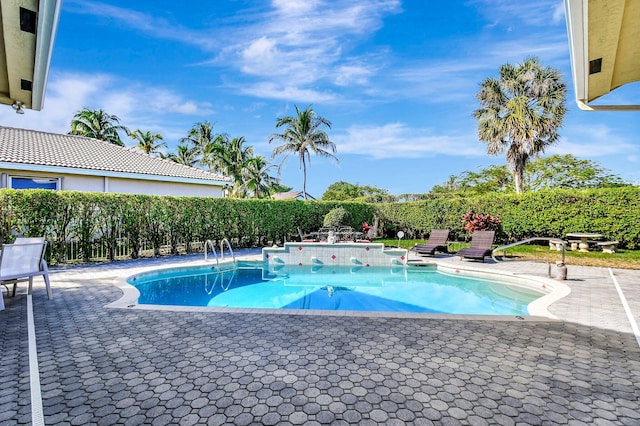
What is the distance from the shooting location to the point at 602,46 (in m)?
3.95

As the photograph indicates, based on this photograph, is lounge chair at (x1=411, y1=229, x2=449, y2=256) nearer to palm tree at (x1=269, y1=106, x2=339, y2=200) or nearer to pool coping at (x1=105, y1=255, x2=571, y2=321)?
pool coping at (x1=105, y1=255, x2=571, y2=321)

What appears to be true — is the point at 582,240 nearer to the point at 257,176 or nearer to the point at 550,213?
the point at 550,213

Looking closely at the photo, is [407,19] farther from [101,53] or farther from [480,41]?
[101,53]

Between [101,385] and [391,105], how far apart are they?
31.3 m

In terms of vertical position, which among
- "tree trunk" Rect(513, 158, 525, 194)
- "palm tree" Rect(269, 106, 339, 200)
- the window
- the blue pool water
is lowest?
the blue pool water

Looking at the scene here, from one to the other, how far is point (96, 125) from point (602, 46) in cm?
3999

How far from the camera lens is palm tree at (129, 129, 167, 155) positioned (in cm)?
3862

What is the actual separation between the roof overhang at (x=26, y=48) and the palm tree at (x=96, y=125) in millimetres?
33004

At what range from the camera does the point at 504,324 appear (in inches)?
204

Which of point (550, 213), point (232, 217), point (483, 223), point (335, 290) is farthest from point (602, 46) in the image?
point (232, 217)

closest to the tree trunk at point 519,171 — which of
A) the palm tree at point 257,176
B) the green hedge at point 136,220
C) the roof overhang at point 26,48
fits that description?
the green hedge at point 136,220

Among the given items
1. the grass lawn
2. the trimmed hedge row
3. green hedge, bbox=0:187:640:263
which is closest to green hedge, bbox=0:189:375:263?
green hedge, bbox=0:187:640:263

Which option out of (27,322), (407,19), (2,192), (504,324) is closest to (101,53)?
(2,192)

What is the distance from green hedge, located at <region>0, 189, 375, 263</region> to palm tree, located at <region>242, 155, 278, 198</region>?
1696 centimetres
